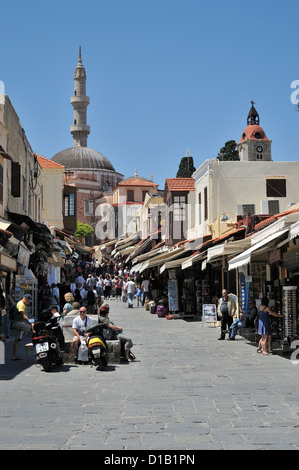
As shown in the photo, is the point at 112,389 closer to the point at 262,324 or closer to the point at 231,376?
the point at 231,376

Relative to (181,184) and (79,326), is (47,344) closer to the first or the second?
(79,326)

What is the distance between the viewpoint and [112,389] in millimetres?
10641

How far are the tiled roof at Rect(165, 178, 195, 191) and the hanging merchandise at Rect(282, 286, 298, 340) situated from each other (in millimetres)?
20679

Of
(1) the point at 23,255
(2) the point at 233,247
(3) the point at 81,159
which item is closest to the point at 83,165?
(3) the point at 81,159

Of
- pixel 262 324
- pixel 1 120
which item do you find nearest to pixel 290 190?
pixel 1 120

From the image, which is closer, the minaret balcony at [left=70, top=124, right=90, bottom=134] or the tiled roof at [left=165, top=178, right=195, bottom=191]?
the tiled roof at [left=165, top=178, right=195, bottom=191]

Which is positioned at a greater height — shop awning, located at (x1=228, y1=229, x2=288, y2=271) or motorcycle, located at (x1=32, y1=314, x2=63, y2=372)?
shop awning, located at (x1=228, y1=229, x2=288, y2=271)

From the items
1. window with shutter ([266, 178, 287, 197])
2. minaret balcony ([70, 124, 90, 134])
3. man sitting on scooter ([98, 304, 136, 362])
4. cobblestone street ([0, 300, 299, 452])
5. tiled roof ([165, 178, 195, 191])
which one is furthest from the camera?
minaret balcony ([70, 124, 90, 134])

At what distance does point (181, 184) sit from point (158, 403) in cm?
2797

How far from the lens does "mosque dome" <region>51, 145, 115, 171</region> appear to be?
384ft

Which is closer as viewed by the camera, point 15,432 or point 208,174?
point 15,432

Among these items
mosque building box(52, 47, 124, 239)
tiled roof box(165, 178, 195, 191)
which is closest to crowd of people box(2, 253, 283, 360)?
tiled roof box(165, 178, 195, 191)

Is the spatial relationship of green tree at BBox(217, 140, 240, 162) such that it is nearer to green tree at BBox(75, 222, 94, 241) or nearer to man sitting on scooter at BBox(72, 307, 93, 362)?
green tree at BBox(75, 222, 94, 241)
